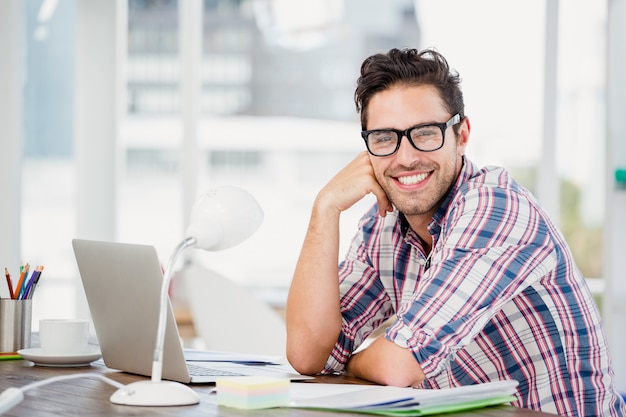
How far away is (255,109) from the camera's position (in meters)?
4.70

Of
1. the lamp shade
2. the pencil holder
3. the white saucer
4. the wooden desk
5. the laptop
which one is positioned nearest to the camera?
the wooden desk

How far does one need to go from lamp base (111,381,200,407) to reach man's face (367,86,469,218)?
2.58 ft

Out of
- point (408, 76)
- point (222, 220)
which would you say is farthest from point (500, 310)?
point (222, 220)

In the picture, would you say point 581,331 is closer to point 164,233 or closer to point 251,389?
point 251,389

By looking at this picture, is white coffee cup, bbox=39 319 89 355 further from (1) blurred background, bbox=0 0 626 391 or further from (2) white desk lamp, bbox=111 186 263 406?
(1) blurred background, bbox=0 0 626 391

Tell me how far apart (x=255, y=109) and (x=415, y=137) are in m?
2.85

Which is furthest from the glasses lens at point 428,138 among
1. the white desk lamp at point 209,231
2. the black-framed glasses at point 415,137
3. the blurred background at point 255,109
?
the blurred background at point 255,109

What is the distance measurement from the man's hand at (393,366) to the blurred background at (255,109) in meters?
2.93

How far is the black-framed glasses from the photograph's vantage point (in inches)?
75.5

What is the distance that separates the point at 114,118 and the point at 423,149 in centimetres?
280

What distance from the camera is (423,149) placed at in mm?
1927

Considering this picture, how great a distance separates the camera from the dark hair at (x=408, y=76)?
1.96 meters

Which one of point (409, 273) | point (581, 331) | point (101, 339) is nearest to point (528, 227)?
point (581, 331)

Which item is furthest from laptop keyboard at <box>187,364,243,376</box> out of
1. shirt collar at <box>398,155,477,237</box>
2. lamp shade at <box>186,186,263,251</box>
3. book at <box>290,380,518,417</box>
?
shirt collar at <box>398,155,477,237</box>
